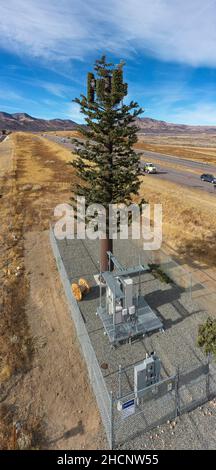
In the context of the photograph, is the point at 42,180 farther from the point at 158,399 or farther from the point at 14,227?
the point at 158,399

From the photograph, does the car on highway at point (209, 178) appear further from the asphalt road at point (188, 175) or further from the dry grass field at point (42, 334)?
Answer: the dry grass field at point (42, 334)

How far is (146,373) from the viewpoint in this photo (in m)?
10.8

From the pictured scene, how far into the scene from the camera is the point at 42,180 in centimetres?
5153

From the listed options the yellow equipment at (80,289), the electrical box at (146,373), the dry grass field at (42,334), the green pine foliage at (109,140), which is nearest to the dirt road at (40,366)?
the dry grass field at (42,334)

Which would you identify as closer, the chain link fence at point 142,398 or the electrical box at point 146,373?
the chain link fence at point 142,398

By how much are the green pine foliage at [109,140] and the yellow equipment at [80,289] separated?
5298 millimetres

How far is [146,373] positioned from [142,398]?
1.02m


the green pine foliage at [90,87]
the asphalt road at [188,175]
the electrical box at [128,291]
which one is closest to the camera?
the electrical box at [128,291]

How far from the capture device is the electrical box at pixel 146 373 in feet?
34.9

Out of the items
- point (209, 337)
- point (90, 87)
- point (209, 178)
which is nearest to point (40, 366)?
point (209, 337)

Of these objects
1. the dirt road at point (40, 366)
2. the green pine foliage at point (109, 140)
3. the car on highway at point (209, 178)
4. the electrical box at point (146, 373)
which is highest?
the green pine foliage at point (109, 140)
